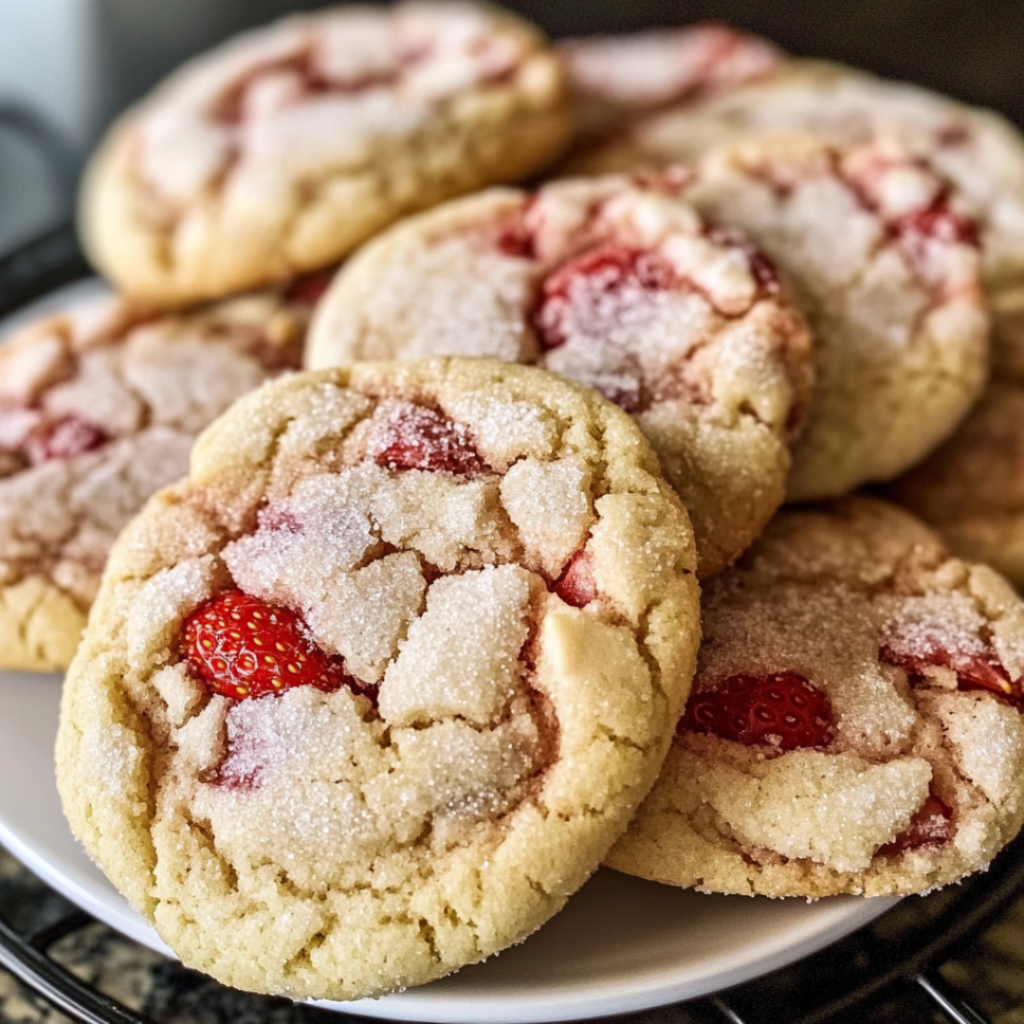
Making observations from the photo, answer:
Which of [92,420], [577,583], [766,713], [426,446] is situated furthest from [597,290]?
[92,420]

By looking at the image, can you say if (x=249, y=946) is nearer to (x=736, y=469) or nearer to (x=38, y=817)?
(x=38, y=817)

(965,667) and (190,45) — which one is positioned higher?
(190,45)

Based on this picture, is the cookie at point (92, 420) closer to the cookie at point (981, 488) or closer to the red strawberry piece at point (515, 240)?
the red strawberry piece at point (515, 240)

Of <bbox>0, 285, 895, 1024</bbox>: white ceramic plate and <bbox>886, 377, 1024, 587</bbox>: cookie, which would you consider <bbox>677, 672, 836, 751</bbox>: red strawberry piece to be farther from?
<bbox>886, 377, 1024, 587</bbox>: cookie

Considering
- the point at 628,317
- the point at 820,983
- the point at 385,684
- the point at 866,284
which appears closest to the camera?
the point at 385,684

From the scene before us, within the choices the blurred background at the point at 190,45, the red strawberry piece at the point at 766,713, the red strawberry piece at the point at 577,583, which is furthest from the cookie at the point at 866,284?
the blurred background at the point at 190,45

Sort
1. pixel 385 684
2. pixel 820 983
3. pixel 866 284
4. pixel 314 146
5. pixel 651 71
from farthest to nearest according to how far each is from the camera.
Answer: pixel 651 71 → pixel 314 146 → pixel 866 284 → pixel 820 983 → pixel 385 684

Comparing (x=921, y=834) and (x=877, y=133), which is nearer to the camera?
(x=921, y=834)

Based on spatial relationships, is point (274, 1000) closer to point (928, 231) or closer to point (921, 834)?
point (921, 834)
